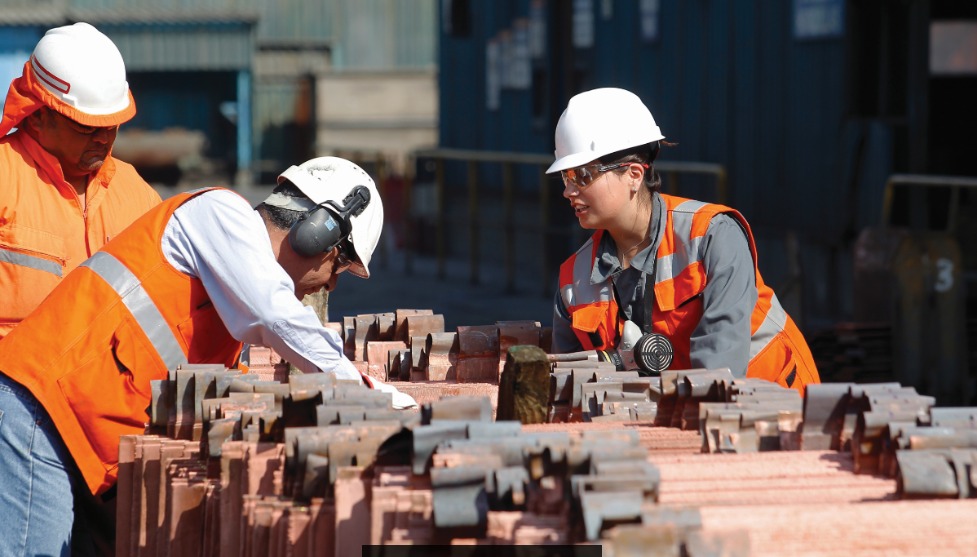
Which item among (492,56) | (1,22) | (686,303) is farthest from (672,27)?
(1,22)

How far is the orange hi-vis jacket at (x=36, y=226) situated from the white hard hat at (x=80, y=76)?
9.2 inches

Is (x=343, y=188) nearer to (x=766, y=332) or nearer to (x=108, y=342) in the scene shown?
(x=108, y=342)

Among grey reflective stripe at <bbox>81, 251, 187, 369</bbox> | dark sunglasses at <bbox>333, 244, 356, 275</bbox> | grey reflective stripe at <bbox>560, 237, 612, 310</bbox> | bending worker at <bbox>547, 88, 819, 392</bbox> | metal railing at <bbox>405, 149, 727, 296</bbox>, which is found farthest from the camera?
metal railing at <bbox>405, 149, 727, 296</bbox>

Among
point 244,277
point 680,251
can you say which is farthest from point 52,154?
point 680,251

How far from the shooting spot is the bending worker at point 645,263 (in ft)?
17.0

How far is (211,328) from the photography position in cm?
463

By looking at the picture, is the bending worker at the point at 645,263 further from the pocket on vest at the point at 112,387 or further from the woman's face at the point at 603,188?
the pocket on vest at the point at 112,387

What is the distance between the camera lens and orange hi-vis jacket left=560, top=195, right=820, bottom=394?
5238mm

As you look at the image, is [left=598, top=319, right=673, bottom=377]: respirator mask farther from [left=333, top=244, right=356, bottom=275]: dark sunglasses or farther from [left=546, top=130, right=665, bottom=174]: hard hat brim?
[left=333, top=244, right=356, bottom=275]: dark sunglasses

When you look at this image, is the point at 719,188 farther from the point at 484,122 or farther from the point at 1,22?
the point at 1,22

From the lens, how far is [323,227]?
4.55 metres

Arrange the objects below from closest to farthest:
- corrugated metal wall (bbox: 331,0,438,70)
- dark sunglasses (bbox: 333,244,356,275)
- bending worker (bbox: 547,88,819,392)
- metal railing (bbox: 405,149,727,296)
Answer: dark sunglasses (bbox: 333,244,356,275)
bending worker (bbox: 547,88,819,392)
metal railing (bbox: 405,149,727,296)
corrugated metal wall (bbox: 331,0,438,70)

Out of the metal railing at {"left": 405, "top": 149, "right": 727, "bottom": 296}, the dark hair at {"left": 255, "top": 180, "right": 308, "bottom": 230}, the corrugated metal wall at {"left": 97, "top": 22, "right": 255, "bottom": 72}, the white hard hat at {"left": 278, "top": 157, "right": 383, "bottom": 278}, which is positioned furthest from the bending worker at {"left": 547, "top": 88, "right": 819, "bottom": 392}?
the corrugated metal wall at {"left": 97, "top": 22, "right": 255, "bottom": 72}

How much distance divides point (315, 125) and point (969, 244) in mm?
23324
